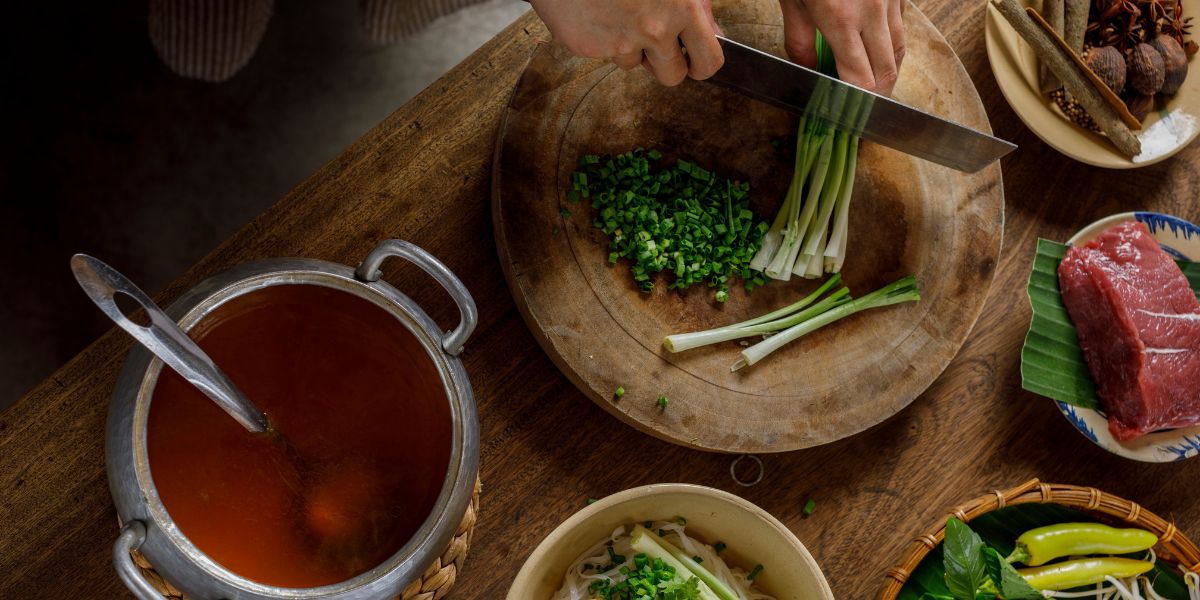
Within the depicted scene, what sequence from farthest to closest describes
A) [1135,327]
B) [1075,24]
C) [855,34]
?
[1075,24] < [1135,327] < [855,34]

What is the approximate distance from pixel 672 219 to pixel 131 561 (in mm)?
932

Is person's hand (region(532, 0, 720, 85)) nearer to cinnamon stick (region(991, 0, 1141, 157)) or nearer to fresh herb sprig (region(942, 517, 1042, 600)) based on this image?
cinnamon stick (region(991, 0, 1141, 157))

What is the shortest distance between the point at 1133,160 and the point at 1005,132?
227 mm

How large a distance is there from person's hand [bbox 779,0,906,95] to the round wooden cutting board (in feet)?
0.24

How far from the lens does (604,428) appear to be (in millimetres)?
1541

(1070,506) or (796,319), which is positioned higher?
(796,319)

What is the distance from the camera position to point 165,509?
1027 millimetres

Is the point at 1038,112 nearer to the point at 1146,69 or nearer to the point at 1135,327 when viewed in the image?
the point at 1146,69

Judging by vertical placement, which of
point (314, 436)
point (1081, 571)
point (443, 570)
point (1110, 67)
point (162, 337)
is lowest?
point (1081, 571)

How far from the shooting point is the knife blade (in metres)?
1.46

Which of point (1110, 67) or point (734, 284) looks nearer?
point (734, 284)

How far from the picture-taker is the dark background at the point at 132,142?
7.72ft

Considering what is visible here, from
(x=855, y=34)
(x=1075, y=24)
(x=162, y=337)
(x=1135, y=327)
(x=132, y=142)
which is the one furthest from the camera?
(x=132, y=142)

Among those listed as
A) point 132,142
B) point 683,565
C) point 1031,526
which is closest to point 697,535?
point 683,565
